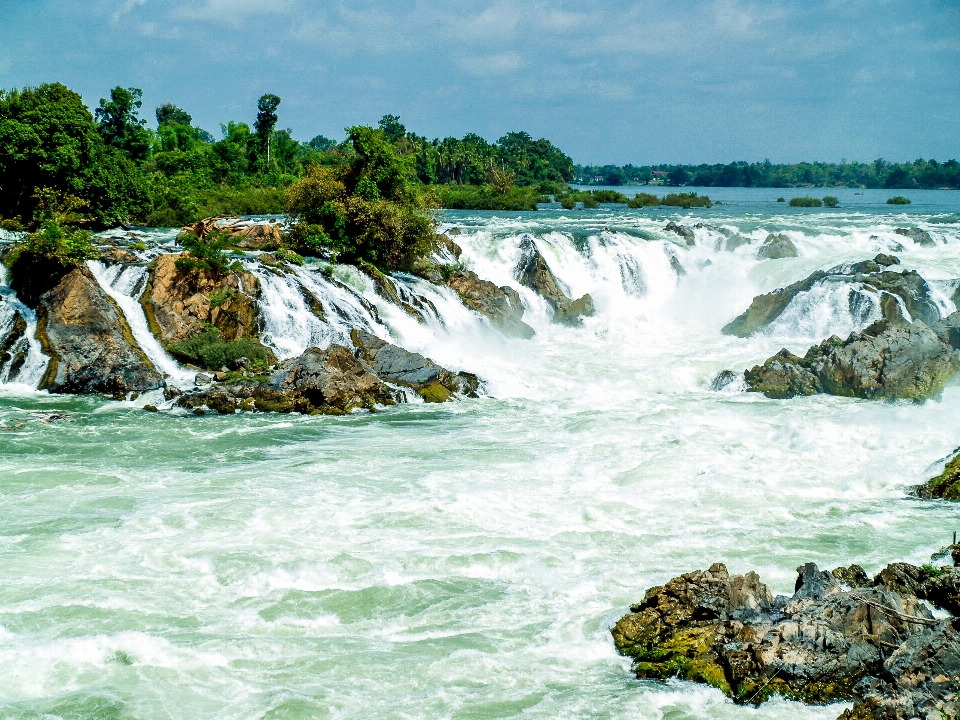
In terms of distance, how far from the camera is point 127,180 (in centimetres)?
2880

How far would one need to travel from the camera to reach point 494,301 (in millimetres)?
26297

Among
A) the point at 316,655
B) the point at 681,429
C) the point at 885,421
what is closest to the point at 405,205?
the point at 681,429

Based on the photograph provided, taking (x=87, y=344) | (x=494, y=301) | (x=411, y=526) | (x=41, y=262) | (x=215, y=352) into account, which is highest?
(x=41, y=262)

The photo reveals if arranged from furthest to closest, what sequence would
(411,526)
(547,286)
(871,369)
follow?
(547,286) → (871,369) → (411,526)

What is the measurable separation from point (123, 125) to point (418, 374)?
98.8 feet

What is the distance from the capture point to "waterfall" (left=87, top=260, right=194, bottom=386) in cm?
1838

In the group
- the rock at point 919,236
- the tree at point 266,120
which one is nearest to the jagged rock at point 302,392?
the rock at point 919,236

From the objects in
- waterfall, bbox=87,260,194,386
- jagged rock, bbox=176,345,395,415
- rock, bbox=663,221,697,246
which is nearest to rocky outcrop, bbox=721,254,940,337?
rock, bbox=663,221,697,246

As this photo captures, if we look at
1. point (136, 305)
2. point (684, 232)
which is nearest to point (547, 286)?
point (684, 232)

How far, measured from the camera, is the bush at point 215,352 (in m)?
18.6

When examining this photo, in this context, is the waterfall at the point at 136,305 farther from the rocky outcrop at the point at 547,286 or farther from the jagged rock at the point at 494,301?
the rocky outcrop at the point at 547,286

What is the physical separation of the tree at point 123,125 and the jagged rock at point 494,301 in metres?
20.7

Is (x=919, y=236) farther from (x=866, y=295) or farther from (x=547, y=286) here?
(x=547, y=286)

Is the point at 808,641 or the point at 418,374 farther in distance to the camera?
the point at 418,374
